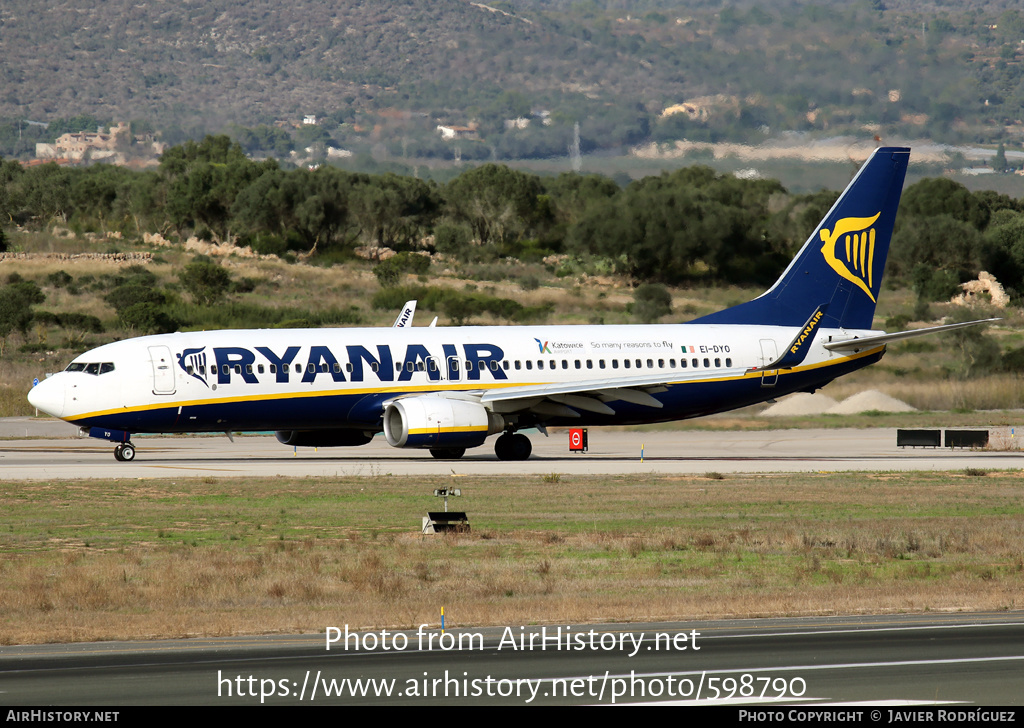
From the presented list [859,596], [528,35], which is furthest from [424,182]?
[859,596]

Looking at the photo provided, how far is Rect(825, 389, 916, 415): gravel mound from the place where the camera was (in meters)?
57.9

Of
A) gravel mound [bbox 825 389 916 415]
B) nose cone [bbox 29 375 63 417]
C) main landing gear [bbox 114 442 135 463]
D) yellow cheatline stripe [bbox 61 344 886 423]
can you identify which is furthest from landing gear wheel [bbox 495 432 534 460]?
gravel mound [bbox 825 389 916 415]

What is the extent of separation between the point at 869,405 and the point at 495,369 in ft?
→ 85.4

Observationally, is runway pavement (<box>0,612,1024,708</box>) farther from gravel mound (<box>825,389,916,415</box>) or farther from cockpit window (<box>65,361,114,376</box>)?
gravel mound (<box>825,389,916,415</box>)

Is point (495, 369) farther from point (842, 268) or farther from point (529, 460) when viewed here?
point (842, 268)

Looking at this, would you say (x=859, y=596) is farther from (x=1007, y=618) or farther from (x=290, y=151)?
(x=290, y=151)

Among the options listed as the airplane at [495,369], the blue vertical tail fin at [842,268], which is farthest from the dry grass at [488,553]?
the blue vertical tail fin at [842,268]

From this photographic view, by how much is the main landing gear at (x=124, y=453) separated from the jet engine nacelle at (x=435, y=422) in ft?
26.7

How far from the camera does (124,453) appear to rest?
126ft

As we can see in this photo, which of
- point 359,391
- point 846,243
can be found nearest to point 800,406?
point 846,243

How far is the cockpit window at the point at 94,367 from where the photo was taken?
116 ft

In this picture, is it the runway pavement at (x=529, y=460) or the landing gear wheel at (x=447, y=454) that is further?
the landing gear wheel at (x=447, y=454)

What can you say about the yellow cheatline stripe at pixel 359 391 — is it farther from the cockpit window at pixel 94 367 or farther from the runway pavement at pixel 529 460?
the runway pavement at pixel 529 460
